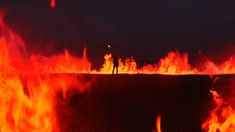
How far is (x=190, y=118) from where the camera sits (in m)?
18.3

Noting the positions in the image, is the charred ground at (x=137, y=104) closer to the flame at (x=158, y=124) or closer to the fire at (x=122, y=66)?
the flame at (x=158, y=124)

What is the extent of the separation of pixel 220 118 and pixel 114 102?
4.12 metres

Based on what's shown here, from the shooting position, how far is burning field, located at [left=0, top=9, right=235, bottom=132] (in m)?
17.4

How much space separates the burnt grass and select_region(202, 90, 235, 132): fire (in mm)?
228

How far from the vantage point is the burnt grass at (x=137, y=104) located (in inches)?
709

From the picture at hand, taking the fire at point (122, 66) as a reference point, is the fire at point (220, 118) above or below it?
below

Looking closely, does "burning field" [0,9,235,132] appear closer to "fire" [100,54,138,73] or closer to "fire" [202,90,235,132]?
"fire" [202,90,235,132]

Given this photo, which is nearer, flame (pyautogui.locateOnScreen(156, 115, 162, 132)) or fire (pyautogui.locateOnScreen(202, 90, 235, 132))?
fire (pyautogui.locateOnScreen(202, 90, 235, 132))

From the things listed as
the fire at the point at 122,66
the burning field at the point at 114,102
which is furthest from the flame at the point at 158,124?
the fire at the point at 122,66

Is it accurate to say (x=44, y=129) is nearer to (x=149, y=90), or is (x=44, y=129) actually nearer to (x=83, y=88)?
(x=83, y=88)

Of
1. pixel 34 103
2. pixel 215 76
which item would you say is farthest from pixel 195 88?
pixel 34 103

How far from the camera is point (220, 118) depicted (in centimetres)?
→ 1798

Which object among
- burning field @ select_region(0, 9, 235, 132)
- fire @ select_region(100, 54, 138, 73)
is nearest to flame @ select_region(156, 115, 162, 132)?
burning field @ select_region(0, 9, 235, 132)

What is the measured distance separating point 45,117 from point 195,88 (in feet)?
20.2
